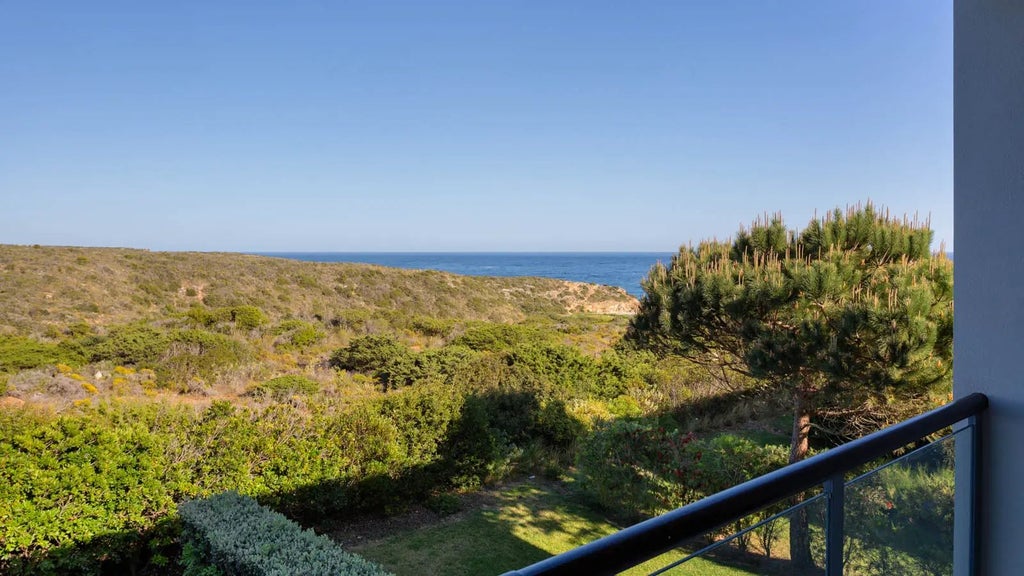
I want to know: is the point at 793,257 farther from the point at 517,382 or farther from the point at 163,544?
the point at 163,544

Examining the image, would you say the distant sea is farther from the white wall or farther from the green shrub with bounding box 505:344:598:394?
the white wall

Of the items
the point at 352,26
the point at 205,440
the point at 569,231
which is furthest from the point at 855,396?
the point at 569,231

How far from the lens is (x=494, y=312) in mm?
22594

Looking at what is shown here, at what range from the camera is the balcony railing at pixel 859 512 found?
1.90 ft

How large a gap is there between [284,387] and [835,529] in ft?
28.2

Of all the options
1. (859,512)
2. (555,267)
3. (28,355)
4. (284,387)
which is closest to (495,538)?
(859,512)

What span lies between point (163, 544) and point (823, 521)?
15.2 ft

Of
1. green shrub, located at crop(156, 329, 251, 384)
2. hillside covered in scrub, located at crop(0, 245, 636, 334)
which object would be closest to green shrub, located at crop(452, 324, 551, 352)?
hillside covered in scrub, located at crop(0, 245, 636, 334)

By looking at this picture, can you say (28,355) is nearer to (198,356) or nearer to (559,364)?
(198,356)

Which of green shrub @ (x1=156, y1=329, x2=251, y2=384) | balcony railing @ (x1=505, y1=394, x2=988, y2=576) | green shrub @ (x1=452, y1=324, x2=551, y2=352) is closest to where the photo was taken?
balcony railing @ (x1=505, y1=394, x2=988, y2=576)

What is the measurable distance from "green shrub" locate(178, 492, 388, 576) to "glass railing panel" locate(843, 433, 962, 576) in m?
2.61

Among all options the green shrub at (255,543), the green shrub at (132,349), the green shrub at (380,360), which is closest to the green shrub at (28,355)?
the green shrub at (132,349)

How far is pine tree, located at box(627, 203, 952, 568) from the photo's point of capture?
14.7 ft

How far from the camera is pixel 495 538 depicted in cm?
505
